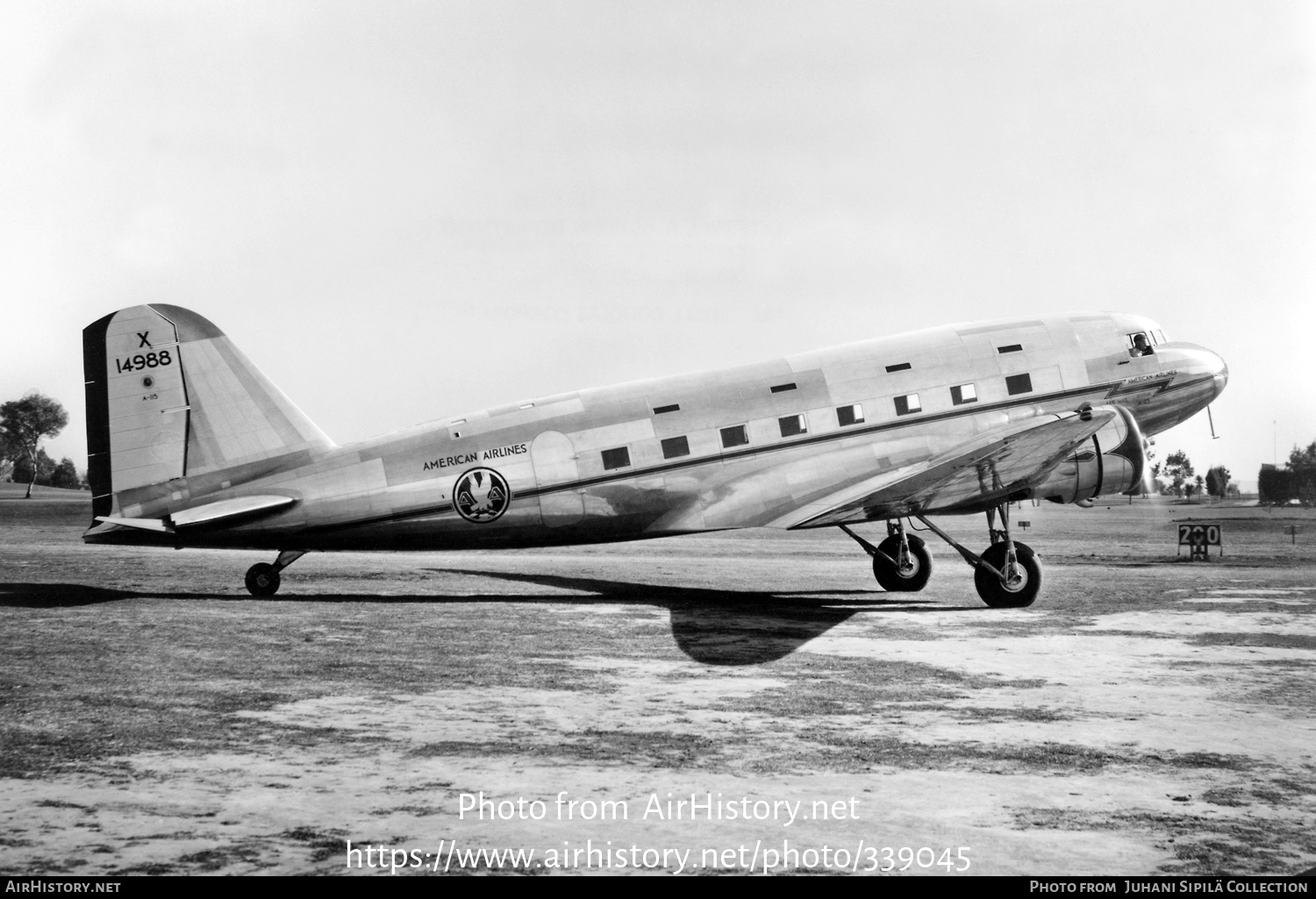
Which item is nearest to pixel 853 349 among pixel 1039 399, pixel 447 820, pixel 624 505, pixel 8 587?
pixel 1039 399

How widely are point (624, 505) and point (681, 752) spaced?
10251mm

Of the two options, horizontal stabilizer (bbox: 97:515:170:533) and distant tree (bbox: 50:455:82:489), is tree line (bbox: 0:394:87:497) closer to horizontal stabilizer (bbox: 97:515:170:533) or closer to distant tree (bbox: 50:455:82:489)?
distant tree (bbox: 50:455:82:489)

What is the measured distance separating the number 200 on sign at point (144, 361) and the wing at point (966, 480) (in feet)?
35.6

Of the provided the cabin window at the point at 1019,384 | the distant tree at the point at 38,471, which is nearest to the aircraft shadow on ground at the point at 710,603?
the cabin window at the point at 1019,384

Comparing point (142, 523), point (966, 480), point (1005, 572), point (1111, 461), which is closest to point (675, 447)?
point (966, 480)

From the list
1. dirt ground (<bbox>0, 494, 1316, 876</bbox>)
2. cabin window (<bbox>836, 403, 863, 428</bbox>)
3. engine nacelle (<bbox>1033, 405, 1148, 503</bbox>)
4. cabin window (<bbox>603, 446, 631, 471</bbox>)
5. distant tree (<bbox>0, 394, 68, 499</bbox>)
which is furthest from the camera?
distant tree (<bbox>0, 394, 68, 499</bbox>)

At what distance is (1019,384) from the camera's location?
63.6 feet

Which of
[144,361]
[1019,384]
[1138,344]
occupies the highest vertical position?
[144,361]

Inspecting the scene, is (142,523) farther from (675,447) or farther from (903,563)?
(903,563)

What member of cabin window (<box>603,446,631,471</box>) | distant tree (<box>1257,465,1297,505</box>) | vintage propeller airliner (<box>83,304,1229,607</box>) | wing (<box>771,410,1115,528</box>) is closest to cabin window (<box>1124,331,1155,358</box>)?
vintage propeller airliner (<box>83,304,1229,607</box>)

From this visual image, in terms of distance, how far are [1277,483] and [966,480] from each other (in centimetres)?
13720

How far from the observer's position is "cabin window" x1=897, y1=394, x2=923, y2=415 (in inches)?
748

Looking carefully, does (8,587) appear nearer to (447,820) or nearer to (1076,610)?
(447,820)

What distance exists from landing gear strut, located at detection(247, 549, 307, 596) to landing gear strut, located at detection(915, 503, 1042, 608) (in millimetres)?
11219
